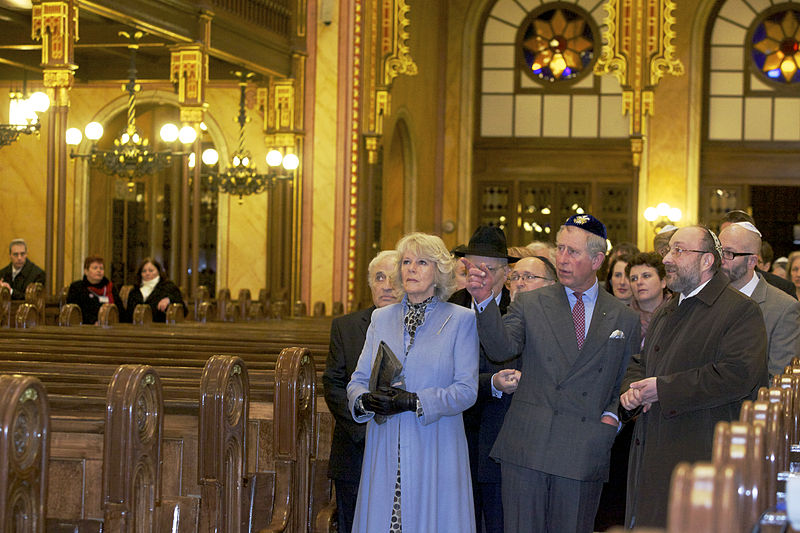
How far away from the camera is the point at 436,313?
4.04 meters

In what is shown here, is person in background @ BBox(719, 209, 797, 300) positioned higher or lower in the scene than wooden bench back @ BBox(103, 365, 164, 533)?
higher

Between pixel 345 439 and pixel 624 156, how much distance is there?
51.8ft

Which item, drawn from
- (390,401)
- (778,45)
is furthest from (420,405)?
(778,45)

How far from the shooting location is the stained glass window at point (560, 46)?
19.8m

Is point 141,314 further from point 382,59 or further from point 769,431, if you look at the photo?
point 769,431

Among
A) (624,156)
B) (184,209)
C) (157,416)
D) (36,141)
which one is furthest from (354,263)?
(157,416)

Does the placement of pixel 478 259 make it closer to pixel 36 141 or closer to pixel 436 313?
pixel 436 313

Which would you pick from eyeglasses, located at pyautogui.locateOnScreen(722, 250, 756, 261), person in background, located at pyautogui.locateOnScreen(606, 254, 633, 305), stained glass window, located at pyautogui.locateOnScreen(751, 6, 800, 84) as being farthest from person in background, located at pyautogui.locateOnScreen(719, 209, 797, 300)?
stained glass window, located at pyautogui.locateOnScreen(751, 6, 800, 84)

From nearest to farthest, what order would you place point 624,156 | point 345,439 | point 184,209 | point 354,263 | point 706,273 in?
point 706,273, point 345,439, point 184,209, point 354,263, point 624,156

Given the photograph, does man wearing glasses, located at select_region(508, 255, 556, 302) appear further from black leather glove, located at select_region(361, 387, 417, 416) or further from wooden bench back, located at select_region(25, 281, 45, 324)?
wooden bench back, located at select_region(25, 281, 45, 324)

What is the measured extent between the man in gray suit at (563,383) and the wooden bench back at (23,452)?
1610 millimetres

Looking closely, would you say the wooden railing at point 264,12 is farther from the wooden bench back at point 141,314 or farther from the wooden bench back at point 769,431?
the wooden bench back at point 769,431

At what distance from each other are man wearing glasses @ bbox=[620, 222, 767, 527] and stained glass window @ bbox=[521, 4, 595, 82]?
53.3 feet

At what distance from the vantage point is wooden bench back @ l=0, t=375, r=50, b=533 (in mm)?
2676
